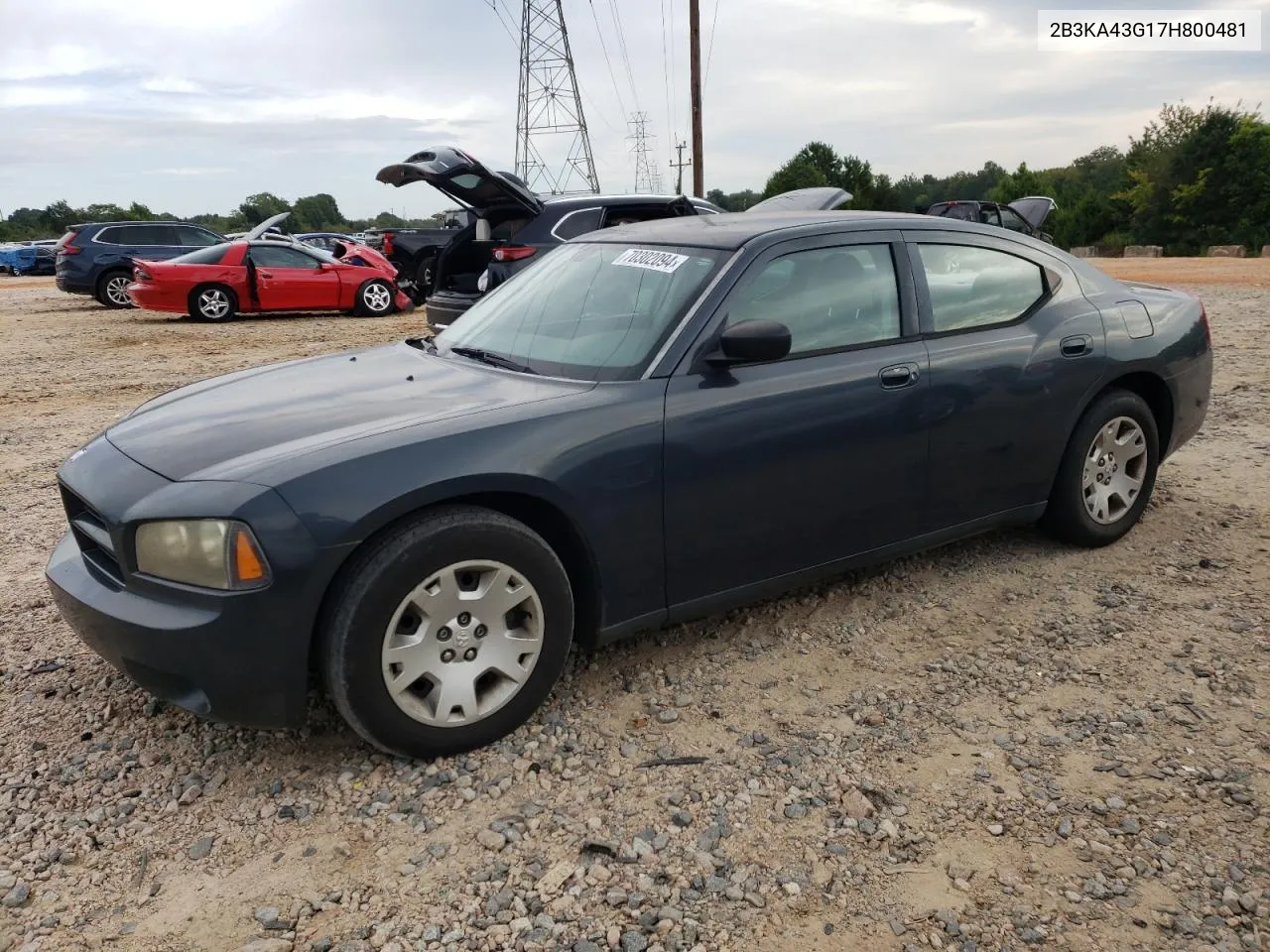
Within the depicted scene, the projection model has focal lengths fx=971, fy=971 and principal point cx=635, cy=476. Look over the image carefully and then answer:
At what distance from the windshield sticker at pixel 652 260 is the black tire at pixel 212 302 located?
42.2 ft

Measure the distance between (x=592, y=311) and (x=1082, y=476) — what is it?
232 centimetres

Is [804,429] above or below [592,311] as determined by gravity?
below

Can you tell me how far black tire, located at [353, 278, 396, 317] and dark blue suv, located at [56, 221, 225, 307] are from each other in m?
5.24

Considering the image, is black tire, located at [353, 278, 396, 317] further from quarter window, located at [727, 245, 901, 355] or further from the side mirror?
the side mirror

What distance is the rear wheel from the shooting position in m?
18.5

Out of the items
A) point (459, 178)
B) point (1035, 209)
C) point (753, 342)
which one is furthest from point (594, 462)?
point (1035, 209)

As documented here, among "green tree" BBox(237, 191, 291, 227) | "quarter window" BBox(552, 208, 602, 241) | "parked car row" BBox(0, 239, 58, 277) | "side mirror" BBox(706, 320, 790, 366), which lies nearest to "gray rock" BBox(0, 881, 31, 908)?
"side mirror" BBox(706, 320, 790, 366)

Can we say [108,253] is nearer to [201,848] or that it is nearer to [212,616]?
[212,616]

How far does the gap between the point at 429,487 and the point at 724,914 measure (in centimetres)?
135

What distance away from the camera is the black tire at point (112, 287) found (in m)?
18.5

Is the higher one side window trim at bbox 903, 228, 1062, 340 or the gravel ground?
side window trim at bbox 903, 228, 1062, 340

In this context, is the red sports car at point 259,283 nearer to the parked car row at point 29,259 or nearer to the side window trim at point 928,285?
the side window trim at point 928,285

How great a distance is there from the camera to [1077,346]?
4152 mm

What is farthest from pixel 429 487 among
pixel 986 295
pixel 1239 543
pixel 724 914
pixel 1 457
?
pixel 1 457
